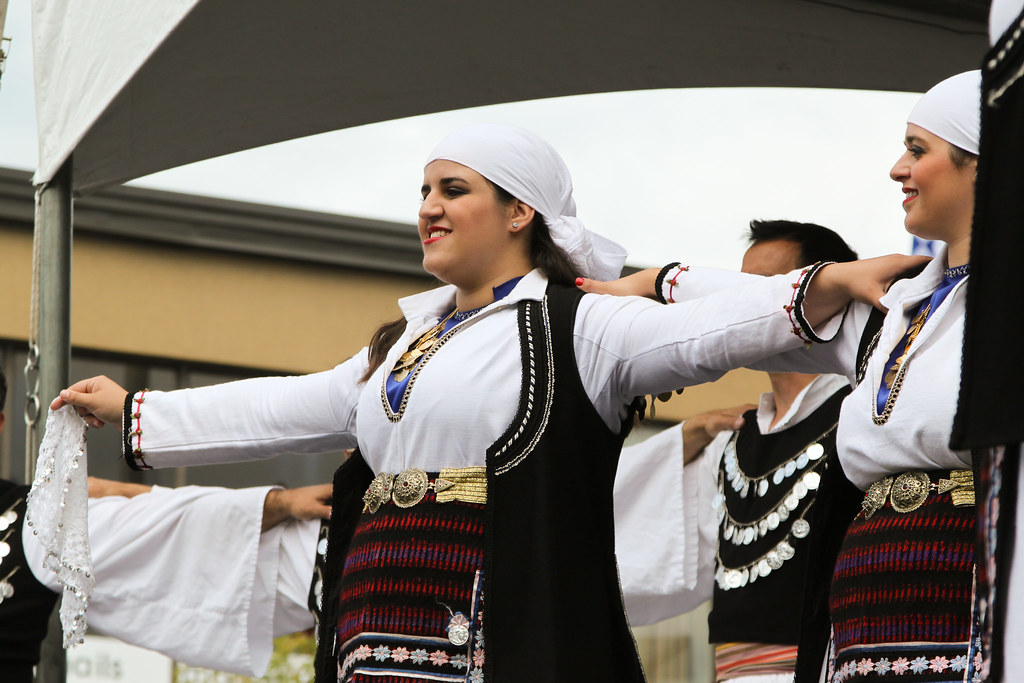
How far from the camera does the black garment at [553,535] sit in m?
2.54

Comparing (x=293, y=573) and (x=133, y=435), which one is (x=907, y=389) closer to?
(x=133, y=435)

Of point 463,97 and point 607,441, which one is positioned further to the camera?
point 463,97

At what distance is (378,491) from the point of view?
2783mm

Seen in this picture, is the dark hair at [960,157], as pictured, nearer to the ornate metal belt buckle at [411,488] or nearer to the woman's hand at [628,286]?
the woman's hand at [628,286]

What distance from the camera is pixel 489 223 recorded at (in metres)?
2.94

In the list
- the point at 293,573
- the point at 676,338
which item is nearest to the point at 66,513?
the point at 676,338

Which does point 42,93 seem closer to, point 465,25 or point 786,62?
point 465,25

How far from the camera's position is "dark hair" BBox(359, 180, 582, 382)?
2.94 metres

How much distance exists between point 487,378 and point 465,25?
53.6 inches

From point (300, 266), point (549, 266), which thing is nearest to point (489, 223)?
point (549, 266)

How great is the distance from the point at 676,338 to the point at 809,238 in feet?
4.60

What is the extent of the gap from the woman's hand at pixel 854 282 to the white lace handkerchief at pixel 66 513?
160 centimetres

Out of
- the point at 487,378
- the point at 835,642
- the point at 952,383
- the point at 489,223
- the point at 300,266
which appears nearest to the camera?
the point at 952,383

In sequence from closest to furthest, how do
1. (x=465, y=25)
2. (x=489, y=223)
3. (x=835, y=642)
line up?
(x=835, y=642), (x=489, y=223), (x=465, y=25)
